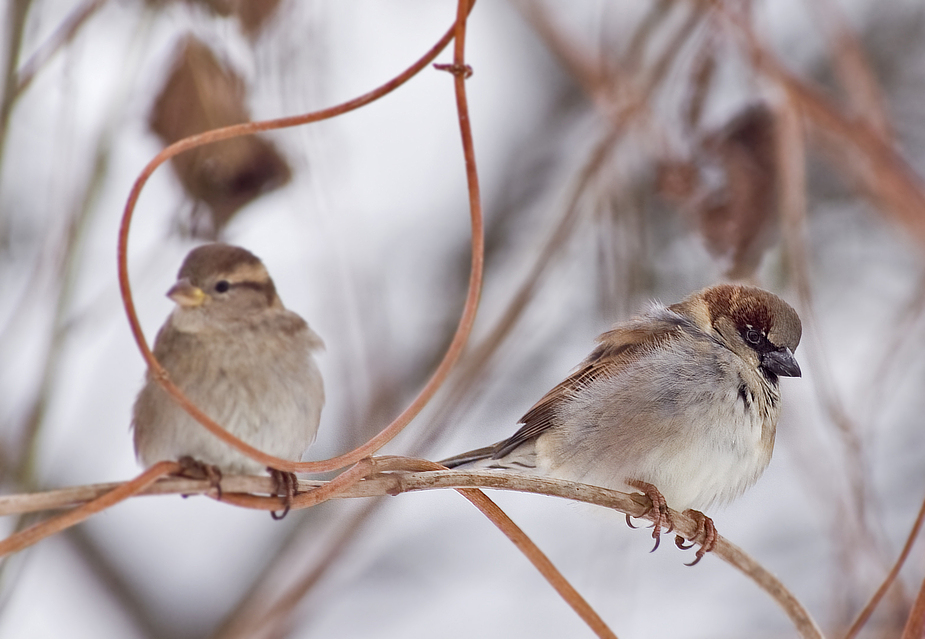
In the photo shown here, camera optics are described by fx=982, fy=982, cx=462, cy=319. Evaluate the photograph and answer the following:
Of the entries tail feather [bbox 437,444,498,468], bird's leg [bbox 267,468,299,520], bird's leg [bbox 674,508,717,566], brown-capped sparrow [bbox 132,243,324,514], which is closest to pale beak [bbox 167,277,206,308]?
brown-capped sparrow [bbox 132,243,324,514]

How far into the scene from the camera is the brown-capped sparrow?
2.26 meters

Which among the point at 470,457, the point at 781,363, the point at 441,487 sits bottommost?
the point at 441,487

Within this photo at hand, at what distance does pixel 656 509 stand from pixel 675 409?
1.18ft

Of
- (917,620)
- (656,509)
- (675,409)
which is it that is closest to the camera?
(917,620)

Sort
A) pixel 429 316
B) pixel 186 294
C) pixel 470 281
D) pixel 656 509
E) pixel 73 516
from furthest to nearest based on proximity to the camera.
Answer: pixel 429 316 < pixel 656 509 < pixel 186 294 < pixel 470 281 < pixel 73 516

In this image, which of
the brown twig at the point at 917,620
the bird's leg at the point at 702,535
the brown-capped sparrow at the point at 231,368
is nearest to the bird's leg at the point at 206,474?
the brown-capped sparrow at the point at 231,368

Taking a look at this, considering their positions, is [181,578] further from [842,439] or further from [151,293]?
[842,439]

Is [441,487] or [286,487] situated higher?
[286,487]

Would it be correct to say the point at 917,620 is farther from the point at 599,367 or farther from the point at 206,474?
the point at 599,367

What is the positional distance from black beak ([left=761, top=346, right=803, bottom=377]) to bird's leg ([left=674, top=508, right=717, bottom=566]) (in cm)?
45

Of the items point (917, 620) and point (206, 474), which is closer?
point (206, 474)

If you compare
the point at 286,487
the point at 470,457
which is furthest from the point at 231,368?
the point at 470,457

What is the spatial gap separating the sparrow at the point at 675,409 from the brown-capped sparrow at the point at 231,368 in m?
0.67

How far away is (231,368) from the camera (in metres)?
2.37
